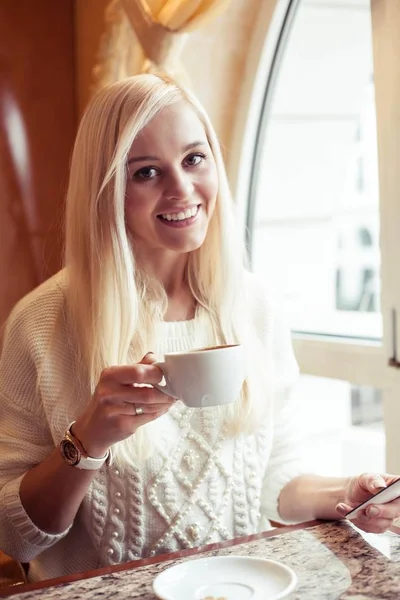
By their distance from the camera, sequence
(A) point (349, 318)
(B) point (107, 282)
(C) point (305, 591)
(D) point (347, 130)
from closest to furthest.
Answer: (C) point (305, 591), (B) point (107, 282), (A) point (349, 318), (D) point (347, 130)

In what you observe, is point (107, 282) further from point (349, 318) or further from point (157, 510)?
point (349, 318)

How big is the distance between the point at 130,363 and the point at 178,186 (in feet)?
1.09

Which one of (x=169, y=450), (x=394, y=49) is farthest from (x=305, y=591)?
(x=394, y=49)

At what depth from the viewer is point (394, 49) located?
1.73 meters

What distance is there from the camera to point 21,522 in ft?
4.36

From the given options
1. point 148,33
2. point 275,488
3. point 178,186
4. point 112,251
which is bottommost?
point 275,488

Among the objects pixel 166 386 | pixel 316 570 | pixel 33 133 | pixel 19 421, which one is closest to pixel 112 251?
pixel 19 421

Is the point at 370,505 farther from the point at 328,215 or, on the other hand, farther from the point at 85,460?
the point at 328,215

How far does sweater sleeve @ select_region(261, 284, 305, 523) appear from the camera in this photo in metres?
1.54

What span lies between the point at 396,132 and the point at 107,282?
2.53 ft

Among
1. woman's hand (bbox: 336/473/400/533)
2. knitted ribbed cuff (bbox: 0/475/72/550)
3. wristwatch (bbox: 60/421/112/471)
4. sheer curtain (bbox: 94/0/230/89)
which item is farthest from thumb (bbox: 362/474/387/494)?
sheer curtain (bbox: 94/0/230/89)

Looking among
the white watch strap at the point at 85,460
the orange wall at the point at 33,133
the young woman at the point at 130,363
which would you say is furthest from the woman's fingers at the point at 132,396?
the orange wall at the point at 33,133

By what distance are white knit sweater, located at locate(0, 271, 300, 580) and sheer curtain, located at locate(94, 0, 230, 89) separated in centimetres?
88

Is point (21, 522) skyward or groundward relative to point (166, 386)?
groundward
